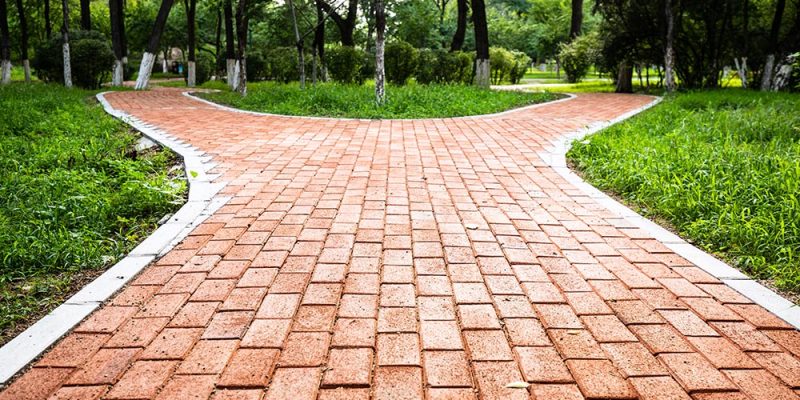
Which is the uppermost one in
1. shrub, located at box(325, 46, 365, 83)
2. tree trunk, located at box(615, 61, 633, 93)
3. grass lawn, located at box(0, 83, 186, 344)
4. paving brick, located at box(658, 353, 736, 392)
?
shrub, located at box(325, 46, 365, 83)

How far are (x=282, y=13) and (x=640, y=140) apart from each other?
60.1 feet

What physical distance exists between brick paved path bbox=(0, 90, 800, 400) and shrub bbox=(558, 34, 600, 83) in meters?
17.0

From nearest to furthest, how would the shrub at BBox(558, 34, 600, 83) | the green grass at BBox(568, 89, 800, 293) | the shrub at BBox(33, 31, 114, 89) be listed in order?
the green grass at BBox(568, 89, 800, 293)
the shrub at BBox(33, 31, 114, 89)
the shrub at BBox(558, 34, 600, 83)

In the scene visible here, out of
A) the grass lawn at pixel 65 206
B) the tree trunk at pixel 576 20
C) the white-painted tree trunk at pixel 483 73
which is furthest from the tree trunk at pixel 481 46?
the grass lawn at pixel 65 206

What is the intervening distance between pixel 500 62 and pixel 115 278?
27.6m

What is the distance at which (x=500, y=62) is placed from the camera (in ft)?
94.8

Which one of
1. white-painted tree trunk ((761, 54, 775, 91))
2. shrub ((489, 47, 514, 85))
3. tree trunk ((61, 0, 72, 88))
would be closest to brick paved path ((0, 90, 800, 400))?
tree trunk ((61, 0, 72, 88))

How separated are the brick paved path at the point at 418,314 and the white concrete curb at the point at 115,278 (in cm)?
9

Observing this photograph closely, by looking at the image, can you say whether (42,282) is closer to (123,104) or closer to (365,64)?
(123,104)

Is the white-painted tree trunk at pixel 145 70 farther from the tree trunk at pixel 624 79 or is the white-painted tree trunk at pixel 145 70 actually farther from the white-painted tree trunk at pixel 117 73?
the tree trunk at pixel 624 79

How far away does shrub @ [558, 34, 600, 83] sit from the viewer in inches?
803

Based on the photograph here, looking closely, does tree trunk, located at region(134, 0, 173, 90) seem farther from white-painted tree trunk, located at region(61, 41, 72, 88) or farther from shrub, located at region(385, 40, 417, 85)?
shrub, located at region(385, 40, 417, 85)

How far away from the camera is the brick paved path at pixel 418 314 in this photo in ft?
7.48

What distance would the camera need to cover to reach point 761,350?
8.44ft
